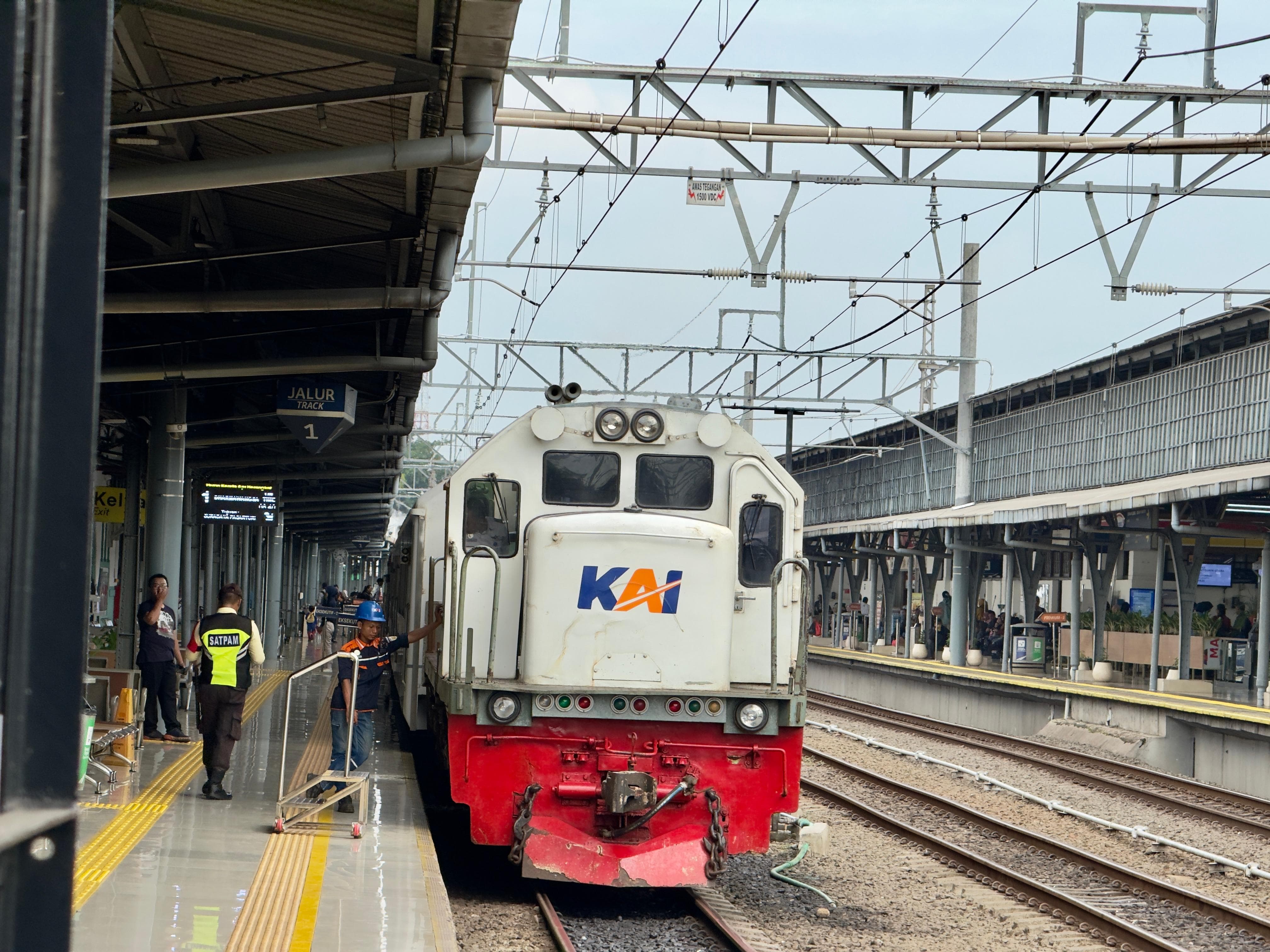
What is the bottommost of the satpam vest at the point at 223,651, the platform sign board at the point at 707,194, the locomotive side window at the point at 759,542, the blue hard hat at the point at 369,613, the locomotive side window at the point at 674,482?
the satpam vest at the point at 223,651

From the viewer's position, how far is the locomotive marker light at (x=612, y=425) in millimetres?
9445

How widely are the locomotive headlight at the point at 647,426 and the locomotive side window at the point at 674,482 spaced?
131 mm

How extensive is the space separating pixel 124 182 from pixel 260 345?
8675mm

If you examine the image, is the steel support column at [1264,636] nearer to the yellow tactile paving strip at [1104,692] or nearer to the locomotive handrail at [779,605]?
the yellow tactile paving strip at [1104,692]

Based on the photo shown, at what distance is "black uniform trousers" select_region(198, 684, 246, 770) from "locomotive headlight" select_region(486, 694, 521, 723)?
2.52 meters

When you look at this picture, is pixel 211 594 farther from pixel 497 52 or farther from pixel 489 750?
pixel 497 52

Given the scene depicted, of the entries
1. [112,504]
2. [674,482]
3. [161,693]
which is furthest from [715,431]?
[112,504]

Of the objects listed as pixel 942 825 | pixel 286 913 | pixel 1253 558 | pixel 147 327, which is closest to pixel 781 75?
pixel 147 327

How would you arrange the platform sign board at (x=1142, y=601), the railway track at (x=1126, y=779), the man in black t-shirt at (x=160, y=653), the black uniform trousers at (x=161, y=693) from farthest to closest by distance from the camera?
the platform sign board at (x=1142, y=601)
the railway track at (x=1126, y=779)
the black uniform trousers at (x=161, y=693)
the man in black t-shirt at (x=160, y=653)

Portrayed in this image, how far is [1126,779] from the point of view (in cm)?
1747

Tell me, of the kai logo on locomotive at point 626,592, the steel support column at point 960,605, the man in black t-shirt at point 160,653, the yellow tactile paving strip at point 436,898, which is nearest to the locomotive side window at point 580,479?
the kai logo on locomotive at point 626,592

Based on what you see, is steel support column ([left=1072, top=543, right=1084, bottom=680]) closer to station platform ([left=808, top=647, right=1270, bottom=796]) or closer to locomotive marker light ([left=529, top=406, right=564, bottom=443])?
station platform ([left=808, top=647, right=1270, bottom=796])

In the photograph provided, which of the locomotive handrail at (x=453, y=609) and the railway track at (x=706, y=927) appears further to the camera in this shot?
the locomotive handrail at (x=453, y=609)

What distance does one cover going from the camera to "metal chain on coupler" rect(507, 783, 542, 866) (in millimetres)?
8555
